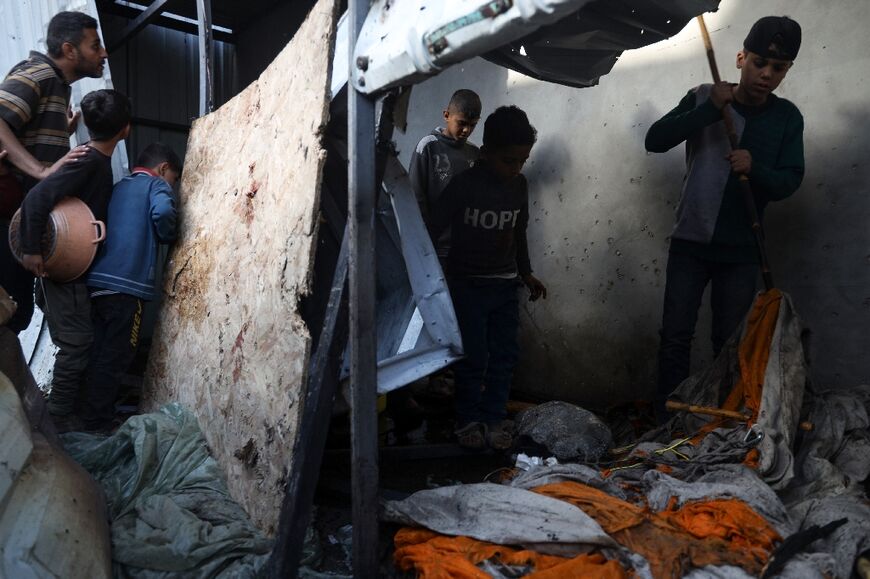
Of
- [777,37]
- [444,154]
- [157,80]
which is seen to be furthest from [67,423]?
[157,80]

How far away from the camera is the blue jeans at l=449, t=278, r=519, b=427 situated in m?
3.38

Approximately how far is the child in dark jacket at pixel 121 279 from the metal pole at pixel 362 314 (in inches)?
68.6

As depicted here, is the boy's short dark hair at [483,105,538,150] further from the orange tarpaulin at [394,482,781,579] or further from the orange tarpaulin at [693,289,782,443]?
the orange tarpaulin at [394,482,781,579]

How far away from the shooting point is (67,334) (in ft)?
10.0

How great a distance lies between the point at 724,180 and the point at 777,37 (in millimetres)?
671

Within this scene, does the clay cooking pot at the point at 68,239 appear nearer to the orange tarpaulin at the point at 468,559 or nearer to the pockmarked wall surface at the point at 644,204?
the orange tarpaulin at the point at 468,559

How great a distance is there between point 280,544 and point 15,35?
4.36 m

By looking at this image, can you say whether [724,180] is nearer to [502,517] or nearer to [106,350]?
[502,517]

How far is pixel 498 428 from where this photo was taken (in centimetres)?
339

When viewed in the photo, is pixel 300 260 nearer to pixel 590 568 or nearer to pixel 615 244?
pixel 590 568

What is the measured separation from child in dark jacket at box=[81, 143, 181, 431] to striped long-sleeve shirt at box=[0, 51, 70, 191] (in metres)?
0.37

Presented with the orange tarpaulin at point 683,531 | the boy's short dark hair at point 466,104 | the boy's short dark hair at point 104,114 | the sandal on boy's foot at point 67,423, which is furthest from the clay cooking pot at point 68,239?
the orange tarpaulin at point 683,531

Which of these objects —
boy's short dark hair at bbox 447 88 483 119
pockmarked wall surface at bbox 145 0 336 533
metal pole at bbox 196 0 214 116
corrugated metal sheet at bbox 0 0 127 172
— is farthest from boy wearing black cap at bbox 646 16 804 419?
corrugated metal sheet at bbox 0 0 127 172

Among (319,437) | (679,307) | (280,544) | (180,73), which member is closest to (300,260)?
(319,437)
